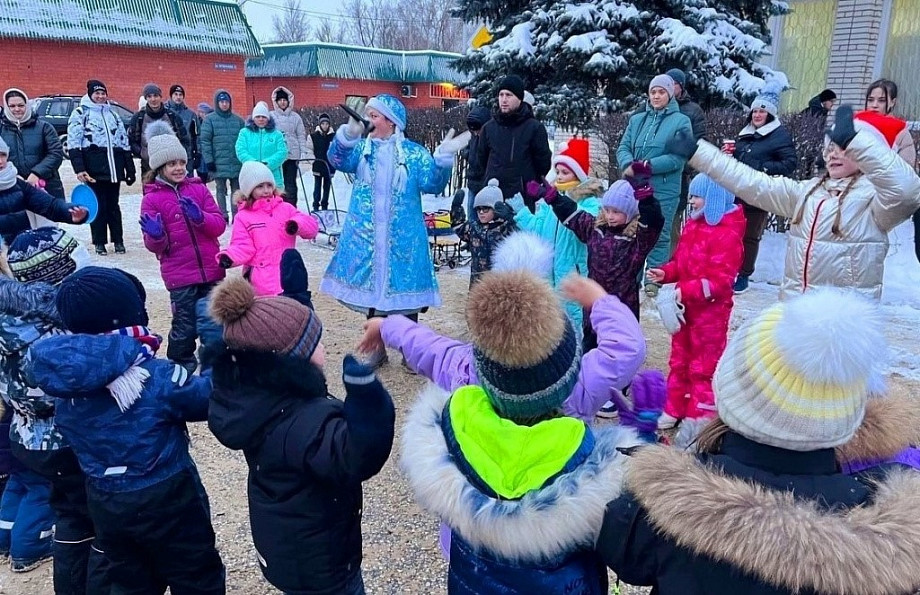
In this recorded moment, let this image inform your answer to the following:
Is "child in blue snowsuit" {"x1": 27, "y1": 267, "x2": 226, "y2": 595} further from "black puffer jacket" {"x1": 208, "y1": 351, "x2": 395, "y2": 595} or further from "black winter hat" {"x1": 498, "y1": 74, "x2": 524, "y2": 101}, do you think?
"black winter hat" {"x1": 498, "y1": 74, "x2": 524, "y2": 101}

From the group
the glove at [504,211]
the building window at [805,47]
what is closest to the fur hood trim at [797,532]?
the glove at [504,211]

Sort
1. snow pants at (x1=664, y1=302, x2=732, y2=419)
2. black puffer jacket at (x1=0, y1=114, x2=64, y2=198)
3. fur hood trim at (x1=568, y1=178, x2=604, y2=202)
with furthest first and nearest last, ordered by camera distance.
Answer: black puffer jacket at (x1=0, y1=114, x2=64, y2=198) → fur hood trim at (x1=568, y1=178, x2=604, y2=202) → snow pants at (x1=664, y1=302, x2=732, y2=419)

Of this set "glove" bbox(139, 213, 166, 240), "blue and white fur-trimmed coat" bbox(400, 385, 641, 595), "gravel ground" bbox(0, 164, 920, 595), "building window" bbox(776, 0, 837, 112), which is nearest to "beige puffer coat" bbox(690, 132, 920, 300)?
"gravel ground" bbox(0, 164, 920, 595)

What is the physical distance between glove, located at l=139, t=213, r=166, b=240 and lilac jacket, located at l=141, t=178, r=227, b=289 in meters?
0.03

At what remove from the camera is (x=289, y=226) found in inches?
180

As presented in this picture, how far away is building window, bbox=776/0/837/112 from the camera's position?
12883 millimetres

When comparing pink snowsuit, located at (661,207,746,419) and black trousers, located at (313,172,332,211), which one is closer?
pink snowsuit, located at (661,207,746,419)

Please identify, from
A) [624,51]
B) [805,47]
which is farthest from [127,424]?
[805,47]

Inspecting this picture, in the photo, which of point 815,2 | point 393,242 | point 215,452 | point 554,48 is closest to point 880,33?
point 815,2

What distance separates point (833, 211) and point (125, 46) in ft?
91.4

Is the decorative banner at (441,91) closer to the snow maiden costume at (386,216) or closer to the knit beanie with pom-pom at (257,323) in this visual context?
the snow maiden costume at (386,216)

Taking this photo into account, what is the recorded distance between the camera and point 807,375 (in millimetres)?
1266

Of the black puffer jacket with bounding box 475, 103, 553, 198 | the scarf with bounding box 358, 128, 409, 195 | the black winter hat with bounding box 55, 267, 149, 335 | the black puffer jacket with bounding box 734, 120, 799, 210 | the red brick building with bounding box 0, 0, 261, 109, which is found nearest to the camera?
the black winter hat with bounding box 55, 267, 149, 335

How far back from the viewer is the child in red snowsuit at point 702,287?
Result: 3.76 meters
